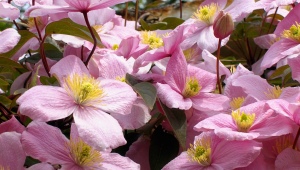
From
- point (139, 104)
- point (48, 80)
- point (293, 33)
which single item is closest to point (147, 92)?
point (139, 104)

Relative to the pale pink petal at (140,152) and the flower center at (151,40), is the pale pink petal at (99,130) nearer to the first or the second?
the pale pink petal at (140,152)

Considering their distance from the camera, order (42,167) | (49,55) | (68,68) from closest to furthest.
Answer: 1. (42,167)
2. (68,68)
3. (49,55)

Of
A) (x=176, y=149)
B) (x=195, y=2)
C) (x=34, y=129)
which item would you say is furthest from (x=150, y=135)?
(x=195, y=2)

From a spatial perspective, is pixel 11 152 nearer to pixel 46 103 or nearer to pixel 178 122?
pixel 46 103

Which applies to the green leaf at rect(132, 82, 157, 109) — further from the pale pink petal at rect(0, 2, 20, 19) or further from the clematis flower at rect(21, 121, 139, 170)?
the pale pink petal at rect(0, 2, 20, 19)

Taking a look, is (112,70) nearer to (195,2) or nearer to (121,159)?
(121,159)

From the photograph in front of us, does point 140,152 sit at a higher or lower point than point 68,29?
lower

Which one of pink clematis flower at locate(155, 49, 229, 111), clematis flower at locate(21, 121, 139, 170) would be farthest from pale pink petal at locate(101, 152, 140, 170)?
pink clematis flower at locate(155, 49, 229, 111)
